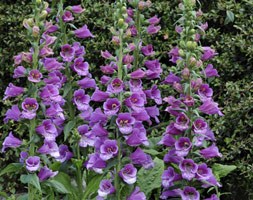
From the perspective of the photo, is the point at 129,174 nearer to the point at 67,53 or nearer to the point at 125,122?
the point at 125,122

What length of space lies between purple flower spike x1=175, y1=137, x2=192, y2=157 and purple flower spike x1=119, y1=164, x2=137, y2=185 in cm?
24

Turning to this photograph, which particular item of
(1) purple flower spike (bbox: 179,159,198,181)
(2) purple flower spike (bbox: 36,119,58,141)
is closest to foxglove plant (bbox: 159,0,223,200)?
(1) purple flower spike (bbox: 179,159,198,181)

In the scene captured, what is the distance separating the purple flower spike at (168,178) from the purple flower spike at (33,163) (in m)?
0.68

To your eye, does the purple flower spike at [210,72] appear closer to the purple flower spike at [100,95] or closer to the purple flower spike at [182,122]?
the purple flower spike at [182,122]

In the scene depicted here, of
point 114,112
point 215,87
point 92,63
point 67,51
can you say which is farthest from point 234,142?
point 114,112

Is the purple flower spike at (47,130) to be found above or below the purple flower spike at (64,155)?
above

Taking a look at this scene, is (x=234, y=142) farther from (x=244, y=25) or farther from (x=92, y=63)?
(x=92, y=63)

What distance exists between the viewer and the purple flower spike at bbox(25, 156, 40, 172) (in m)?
3.23

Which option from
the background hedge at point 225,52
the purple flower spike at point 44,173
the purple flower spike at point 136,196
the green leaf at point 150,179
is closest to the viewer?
the purple flower spike at point 136,196

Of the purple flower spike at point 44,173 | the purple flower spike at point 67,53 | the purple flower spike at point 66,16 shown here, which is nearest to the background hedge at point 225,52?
the purple flower spike at point 66,16

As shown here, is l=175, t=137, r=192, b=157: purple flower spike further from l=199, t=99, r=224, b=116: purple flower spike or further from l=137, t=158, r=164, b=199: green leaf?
l=137, t=158, r=164, b=199: green leaf

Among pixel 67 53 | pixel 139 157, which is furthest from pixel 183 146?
pixel 67 53

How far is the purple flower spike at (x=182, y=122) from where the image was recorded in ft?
9.86

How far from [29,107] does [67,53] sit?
0.55 meters
